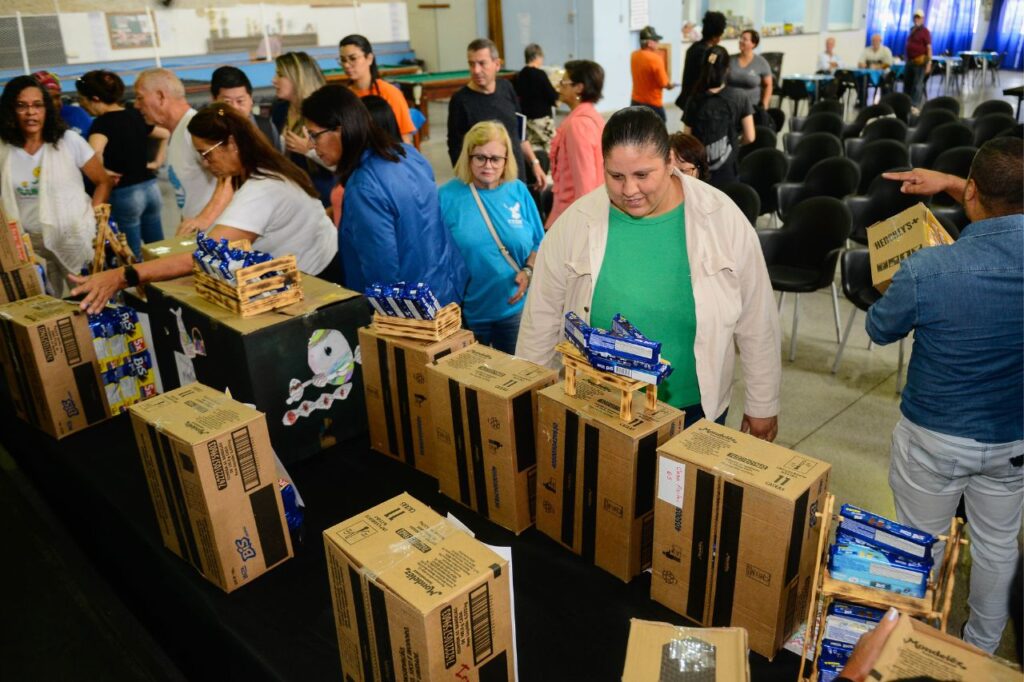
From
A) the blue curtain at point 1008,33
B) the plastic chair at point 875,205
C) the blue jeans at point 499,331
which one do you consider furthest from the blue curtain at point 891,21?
the blue jeans at point 499,331

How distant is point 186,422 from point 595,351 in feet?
2.96

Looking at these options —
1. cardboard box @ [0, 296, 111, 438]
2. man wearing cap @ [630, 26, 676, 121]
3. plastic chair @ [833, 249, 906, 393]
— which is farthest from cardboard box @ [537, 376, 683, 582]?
man wearing cap @ [630, 26, 676, 121]

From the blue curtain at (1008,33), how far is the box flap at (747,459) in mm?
24272

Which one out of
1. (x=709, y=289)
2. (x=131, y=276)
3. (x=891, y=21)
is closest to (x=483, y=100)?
(x=131, y=276)

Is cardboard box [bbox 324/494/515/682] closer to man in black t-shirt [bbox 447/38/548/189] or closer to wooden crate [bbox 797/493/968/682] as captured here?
wooden crate [bbox 797/493/968/682]

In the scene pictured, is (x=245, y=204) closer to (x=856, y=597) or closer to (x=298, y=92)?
(x=298, y=92)

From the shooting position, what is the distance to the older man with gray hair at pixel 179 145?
326cm

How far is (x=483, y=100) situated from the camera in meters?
5.05

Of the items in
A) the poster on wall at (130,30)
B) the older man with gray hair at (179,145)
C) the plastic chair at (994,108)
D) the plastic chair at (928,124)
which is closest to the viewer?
the older man with gray hair at (179,145)

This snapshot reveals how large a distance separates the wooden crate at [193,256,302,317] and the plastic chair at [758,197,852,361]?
2.96m

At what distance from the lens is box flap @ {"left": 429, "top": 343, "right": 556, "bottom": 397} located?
1.66 metres

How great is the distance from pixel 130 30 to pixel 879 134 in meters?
12.2

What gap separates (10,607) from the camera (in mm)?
2480

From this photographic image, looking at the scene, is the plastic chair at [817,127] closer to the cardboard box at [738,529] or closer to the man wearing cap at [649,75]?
the man wearing cap at [649,75]
